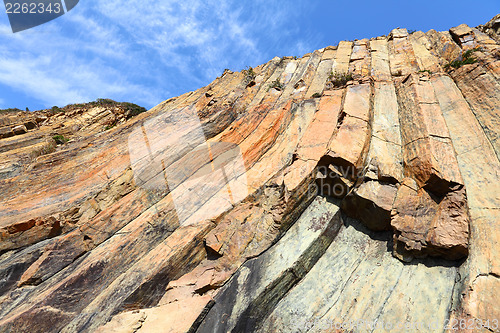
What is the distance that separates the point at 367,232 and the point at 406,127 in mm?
5269

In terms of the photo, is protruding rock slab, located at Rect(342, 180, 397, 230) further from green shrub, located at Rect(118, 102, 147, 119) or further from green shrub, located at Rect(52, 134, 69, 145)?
green shrub, located at Rect(118, 102, 147, 119)

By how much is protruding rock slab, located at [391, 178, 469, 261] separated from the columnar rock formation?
4 centimetres

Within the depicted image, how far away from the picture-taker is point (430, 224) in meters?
7.83

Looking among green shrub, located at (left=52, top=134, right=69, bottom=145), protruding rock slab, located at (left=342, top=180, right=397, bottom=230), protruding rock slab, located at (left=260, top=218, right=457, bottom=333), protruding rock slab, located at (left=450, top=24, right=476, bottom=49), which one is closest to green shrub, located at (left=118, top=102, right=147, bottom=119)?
green shrub, located at (left=52, top=134, right=69, bottom=145)

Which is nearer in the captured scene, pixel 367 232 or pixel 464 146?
pixel 367 232

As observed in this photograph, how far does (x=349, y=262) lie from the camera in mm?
8523

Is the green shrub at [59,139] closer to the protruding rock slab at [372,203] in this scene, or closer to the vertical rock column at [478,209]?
the protruding rock slab at [372,203]

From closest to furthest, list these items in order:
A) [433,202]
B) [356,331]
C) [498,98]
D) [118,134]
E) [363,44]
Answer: [356,331] < [433,202] < [498,98] < [118,134] < [363,44]

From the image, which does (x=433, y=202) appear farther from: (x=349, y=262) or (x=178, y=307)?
(x=178, y=307)

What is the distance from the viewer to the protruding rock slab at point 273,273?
7.55m

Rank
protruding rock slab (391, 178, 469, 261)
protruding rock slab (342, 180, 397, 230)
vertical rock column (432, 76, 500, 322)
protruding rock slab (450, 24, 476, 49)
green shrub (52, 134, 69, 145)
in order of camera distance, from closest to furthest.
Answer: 1. vertical rock column (432, 76, 500, 322)
2. protruding rock slab (391, 178, 469, 261)
3. protruding rock slab (342, 180, 397, 230)
4. protruding rock slab (450, 24, 476, 49)
5. green shrub (52, 134, 69, 145)

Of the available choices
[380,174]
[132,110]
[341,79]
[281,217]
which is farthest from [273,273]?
[132,110]

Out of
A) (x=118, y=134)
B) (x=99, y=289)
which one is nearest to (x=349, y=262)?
(x=99, y=289)

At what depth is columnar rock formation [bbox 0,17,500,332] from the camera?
24.4 ft
